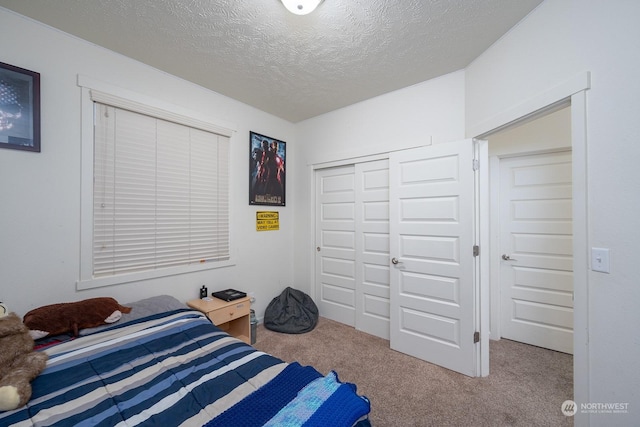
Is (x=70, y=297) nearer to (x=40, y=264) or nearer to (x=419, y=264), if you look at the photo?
(x=40, y=264)

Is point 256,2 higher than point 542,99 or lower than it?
higher

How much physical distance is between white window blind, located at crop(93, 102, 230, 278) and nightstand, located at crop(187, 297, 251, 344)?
0.46 meters

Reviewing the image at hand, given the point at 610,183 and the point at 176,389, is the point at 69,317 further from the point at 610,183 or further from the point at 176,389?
the point at 610,183

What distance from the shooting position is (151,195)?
2.19 metres

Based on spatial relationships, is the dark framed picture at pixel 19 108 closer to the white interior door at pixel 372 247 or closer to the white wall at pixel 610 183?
the white interior door at pixel 372 247

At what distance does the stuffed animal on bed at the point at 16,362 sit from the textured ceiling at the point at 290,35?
6.48 feet

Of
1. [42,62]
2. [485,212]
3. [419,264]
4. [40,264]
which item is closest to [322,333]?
[419,264]

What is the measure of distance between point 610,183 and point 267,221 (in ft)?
9.67

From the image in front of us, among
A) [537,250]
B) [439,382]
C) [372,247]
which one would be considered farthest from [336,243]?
[537,250]

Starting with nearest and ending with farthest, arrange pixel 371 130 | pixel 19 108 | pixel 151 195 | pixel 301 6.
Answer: pixel 301 6 < pixel 19 108 < pixel 151 195 < pixel 371 130

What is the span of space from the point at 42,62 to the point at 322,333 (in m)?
3.41

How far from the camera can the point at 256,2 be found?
1526mm

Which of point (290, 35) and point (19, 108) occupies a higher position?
point (290, 35)

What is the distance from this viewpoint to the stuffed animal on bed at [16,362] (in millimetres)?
940
